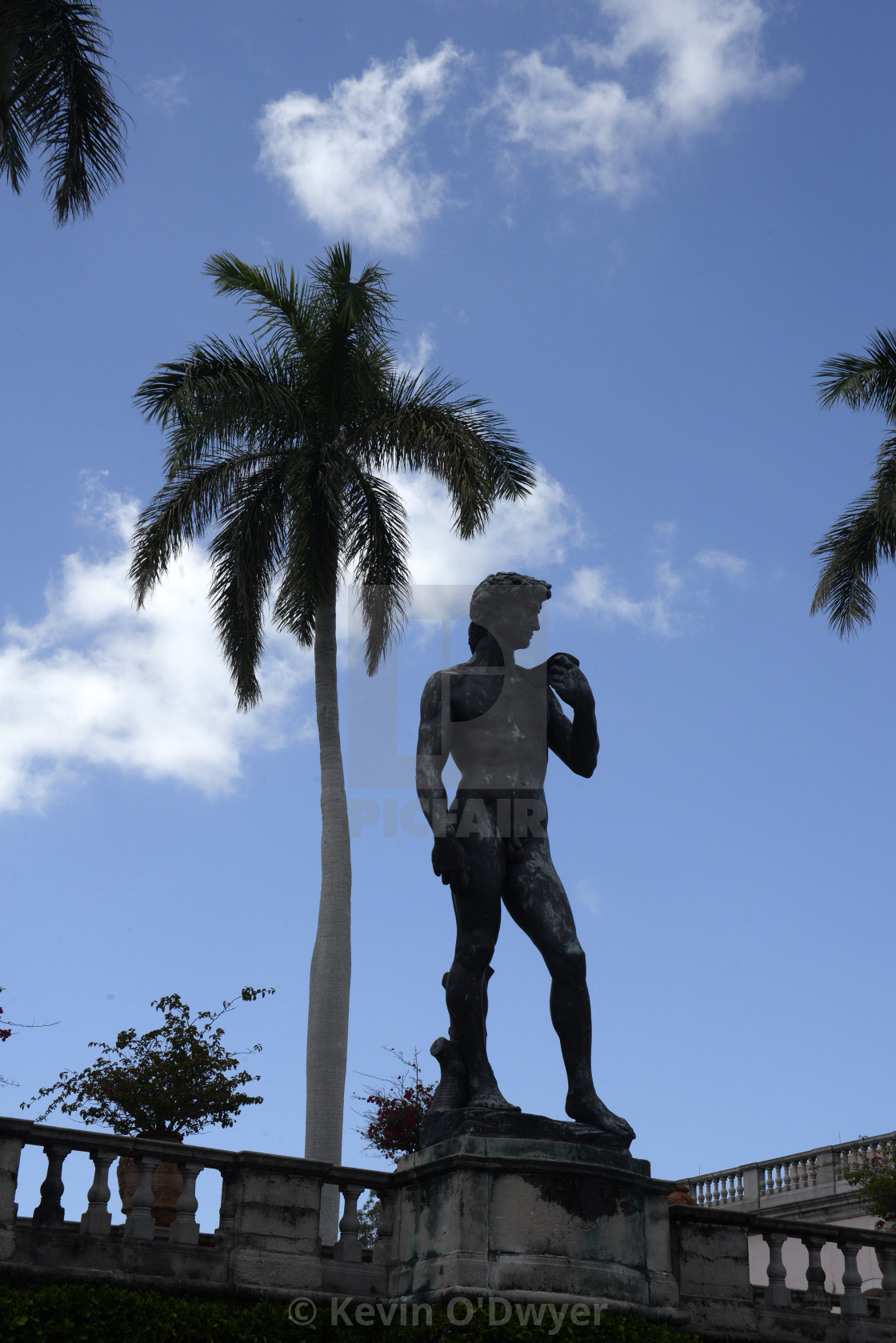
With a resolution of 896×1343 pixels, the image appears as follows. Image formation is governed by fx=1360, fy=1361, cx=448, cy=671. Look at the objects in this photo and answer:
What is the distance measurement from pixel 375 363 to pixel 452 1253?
14.0 m

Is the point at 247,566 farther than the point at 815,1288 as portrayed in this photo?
Yes

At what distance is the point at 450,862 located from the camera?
768 cm

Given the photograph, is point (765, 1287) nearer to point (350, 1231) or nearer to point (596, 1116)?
point (596, 1116)

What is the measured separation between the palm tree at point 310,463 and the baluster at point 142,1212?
1043 cm

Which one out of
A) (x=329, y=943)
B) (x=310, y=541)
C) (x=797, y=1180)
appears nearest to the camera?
(x=329, y=943)

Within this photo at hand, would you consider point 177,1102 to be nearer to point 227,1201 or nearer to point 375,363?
point 227,1201

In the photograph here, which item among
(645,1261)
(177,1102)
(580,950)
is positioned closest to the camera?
(645,1261)

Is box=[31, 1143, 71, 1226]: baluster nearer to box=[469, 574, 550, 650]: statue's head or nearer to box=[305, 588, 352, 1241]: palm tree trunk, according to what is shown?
box=[469, 574, 550, 650]: statue's head

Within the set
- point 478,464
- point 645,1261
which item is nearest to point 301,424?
point 478,464

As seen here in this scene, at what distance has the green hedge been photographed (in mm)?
6248

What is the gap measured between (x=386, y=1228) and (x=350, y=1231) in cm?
21

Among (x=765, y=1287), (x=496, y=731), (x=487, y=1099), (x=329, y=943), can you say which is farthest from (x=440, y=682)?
(x=329, y=943)

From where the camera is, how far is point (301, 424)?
60.8ft

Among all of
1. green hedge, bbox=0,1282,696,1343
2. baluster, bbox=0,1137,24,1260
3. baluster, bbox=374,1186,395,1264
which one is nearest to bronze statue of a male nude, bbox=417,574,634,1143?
baluster, bbox=374,1186,395,1264
